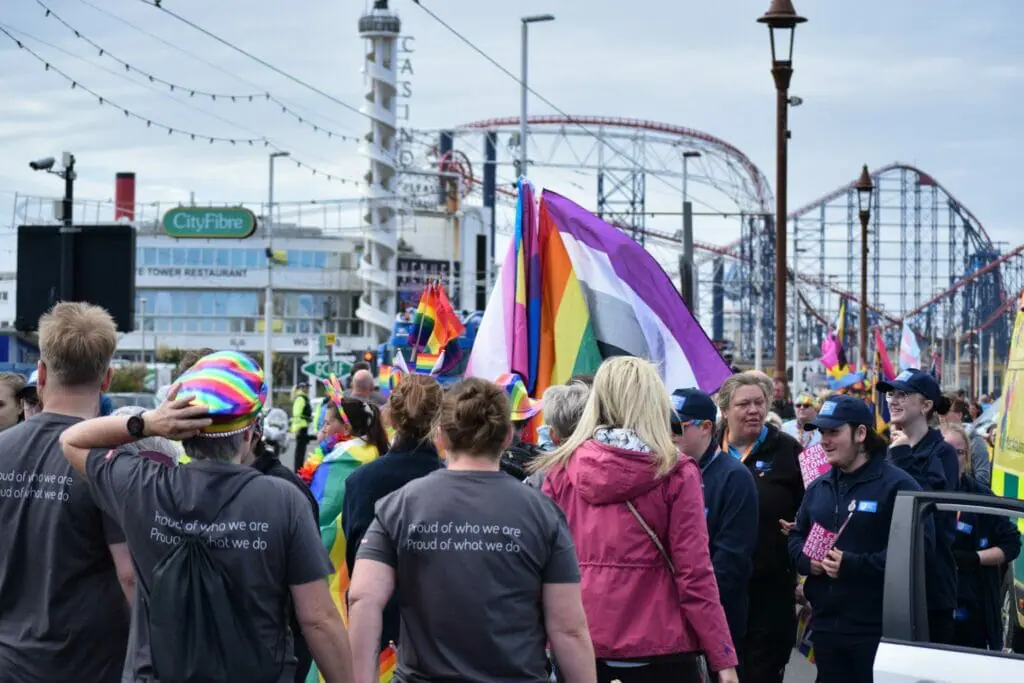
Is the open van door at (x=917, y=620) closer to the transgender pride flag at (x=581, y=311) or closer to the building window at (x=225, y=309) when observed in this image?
the transgender pride flag at (x=581, y=311)

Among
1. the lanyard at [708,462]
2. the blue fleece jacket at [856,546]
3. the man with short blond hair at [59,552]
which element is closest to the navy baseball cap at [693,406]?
the lanyard at [708,462]

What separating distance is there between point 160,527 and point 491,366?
4.74 metres

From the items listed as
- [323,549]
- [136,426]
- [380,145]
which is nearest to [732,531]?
[323,549]

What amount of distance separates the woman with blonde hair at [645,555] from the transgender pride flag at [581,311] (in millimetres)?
3477

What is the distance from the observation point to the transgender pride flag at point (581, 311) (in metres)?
8.68

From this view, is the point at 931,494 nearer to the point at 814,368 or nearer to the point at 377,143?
the point at 814,368

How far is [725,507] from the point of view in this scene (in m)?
6.31

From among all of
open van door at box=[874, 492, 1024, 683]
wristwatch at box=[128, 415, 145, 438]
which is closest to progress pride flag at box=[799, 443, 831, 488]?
open van door at box=[874, 492, 1024, 683]

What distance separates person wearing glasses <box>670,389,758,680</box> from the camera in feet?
20.5

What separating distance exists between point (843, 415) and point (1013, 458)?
0.85 metres

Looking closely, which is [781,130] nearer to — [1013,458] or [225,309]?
[1013,458]

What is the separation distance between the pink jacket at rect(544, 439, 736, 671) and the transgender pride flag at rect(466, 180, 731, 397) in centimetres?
351

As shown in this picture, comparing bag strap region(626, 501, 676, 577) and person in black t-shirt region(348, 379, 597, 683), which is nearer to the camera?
person in black t-shirt region(348, 379, 597, 683)

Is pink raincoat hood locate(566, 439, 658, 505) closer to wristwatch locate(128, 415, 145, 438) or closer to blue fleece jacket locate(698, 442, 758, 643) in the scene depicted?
blue fleece jacket locate(698, 442, 758, 643)
